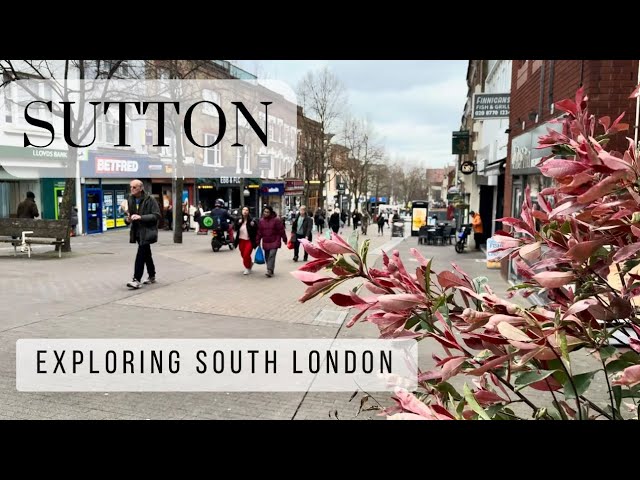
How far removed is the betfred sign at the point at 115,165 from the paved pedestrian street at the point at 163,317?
9685 millimetres

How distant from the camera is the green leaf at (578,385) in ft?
3.75

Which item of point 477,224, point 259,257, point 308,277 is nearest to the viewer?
point 308,277

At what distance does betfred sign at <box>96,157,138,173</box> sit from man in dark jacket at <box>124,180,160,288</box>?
15.4 meters

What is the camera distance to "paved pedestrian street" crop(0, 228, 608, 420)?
3975 mm

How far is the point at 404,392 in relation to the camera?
1174 mm

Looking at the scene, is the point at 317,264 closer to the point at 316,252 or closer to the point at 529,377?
the point at 316,252

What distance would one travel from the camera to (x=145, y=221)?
842 cm

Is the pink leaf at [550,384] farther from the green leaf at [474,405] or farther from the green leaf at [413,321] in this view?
the green leaf at [413,321]

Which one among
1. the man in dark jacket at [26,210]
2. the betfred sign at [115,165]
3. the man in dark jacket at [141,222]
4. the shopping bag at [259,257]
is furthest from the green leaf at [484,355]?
the betfred sign at [115,165]

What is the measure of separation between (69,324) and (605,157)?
6437mm

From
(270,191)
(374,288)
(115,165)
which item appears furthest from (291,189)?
(374,288)

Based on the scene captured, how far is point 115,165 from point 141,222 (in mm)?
16660
